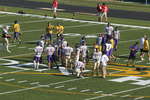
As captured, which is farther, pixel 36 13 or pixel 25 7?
pixel 25 7

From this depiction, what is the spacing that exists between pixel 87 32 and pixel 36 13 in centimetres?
1415

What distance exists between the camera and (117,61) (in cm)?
3575

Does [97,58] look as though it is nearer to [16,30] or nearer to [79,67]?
[79,67]

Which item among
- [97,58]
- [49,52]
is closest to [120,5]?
[49,52]

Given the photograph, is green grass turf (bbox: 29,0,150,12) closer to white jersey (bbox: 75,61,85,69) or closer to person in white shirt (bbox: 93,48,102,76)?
person in white shirt (bbox: 93,48,102,76)

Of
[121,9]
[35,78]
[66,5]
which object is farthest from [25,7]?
[35,78]

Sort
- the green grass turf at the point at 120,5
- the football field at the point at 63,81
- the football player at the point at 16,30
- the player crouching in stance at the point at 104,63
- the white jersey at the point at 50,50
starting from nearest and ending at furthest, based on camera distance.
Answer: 1. the football field at the point at 63,81
2. the player crouching in stance at the point at 104,63
3. the white jersey at the point at 50,50
4. the football player at the point at 16,30
5. the green grass turf at the point at 120,5

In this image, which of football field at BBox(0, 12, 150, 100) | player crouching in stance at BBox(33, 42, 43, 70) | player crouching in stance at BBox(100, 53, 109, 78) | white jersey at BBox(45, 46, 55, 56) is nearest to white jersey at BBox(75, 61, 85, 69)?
football field at BBox(0, 12, 150, 100)

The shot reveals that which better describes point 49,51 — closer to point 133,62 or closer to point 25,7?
point 133,62

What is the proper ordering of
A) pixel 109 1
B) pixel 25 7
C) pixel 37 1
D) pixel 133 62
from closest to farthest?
pixel 133 62 < pixel 25 7 < pixel 37 1 < pixel 109 1

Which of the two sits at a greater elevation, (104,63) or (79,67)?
(104,63)

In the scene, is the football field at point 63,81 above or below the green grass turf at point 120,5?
below

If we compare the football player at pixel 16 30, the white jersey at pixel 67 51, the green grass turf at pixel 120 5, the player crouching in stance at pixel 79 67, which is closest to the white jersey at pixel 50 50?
the white jersey at pixel 67 51

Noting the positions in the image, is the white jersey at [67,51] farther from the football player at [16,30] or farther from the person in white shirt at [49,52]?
the football player at [16,30]
